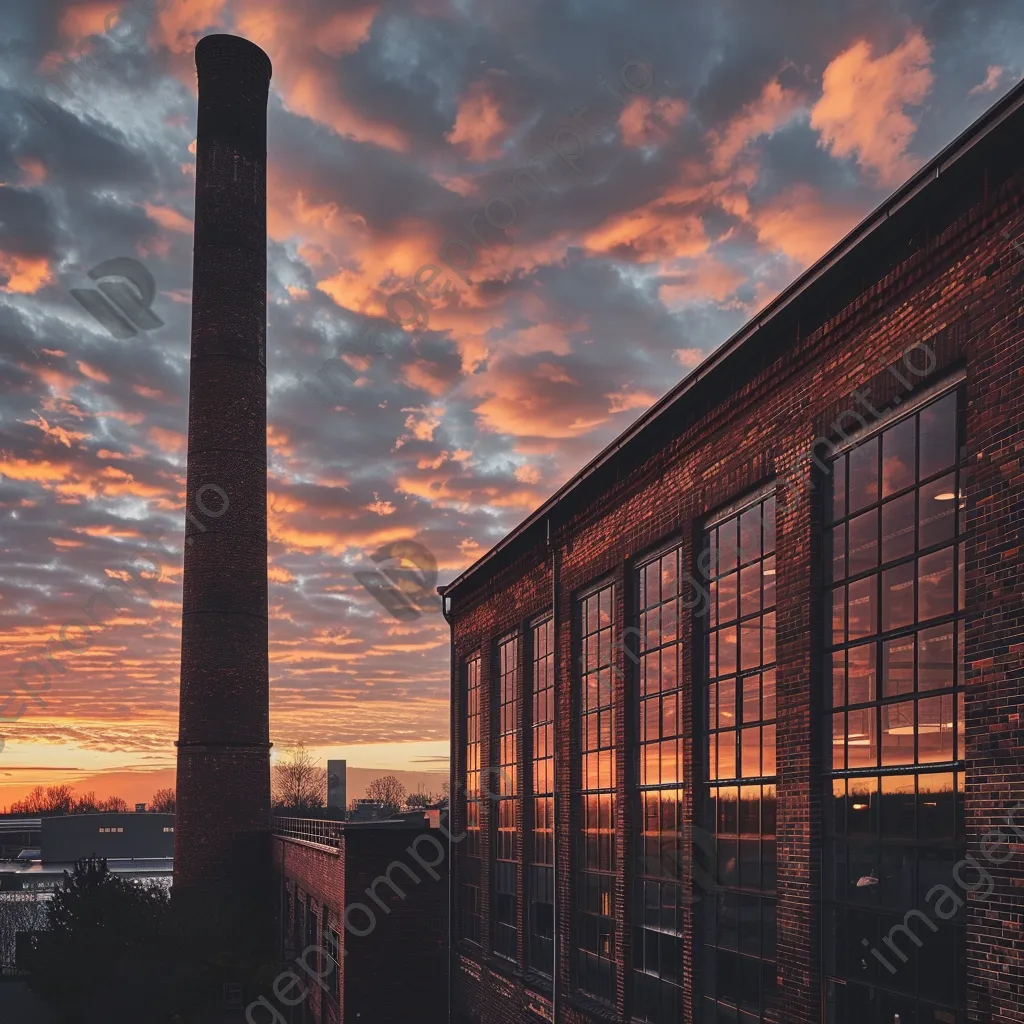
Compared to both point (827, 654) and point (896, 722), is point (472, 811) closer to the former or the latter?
point (827, 654)

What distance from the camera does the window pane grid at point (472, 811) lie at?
1152 inches

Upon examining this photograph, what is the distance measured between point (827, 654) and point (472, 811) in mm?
19004

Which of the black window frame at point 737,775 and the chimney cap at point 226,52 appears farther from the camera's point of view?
the chimney cap at point 226,52

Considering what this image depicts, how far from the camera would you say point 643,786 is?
61.7 feet

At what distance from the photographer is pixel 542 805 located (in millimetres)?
24469

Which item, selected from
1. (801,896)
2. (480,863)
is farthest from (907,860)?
(480,863)

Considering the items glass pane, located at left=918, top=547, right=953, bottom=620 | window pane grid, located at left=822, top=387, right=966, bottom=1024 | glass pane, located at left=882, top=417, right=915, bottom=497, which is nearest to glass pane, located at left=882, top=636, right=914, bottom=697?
window pane grid, located at left=822, top=387, right=966, bottom=1024

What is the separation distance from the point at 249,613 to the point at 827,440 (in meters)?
30.7

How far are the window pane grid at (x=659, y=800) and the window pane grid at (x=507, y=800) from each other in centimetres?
770

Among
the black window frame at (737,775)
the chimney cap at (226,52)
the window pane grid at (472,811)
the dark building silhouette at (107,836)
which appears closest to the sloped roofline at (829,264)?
the black window frame at (737,775)

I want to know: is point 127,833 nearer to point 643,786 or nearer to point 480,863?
point 480,863

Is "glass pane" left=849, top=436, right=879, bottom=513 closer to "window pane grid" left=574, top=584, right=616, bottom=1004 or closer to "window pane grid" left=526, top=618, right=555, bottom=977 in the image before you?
"window pane grid" left=574, top=584, right=616, bottom=1004

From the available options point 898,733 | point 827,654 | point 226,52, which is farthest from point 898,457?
point 226,52

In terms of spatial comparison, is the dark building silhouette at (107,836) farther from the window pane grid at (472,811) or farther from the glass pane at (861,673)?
the glass pane at (861,673)
